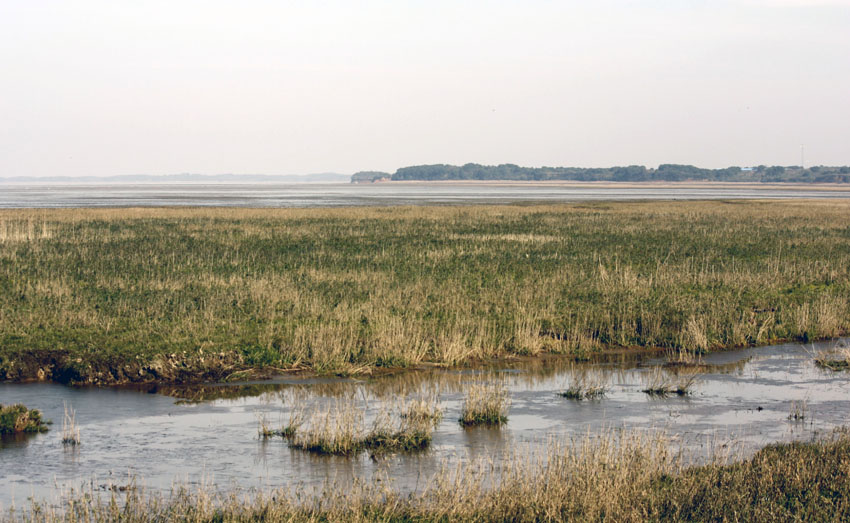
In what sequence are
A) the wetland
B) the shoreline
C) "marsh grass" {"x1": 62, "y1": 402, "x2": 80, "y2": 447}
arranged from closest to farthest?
1. the wetland
2. "marsh grass" {"x1": 62, "y1": 402, "x2": 80, "y2": 447}
3. the shoreline

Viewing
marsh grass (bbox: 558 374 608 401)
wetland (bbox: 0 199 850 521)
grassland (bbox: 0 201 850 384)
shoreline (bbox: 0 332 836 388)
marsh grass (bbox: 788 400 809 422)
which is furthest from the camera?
grassland (bbox: 0 201 850 384)

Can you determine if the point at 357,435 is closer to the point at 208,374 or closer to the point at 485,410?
the point at 485,410

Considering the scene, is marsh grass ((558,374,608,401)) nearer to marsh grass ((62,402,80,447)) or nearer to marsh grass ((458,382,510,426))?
marsh grass ((458,382,510,426))

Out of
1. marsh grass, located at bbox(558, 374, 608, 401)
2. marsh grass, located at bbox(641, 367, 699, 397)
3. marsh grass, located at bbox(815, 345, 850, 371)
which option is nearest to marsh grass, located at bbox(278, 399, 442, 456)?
marsh grass, located at bbox(558, 374, 608, 401)

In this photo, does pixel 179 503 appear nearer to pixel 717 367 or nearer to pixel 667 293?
pixel 717 367

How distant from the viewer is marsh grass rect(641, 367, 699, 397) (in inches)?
673

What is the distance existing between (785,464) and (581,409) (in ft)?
16.1

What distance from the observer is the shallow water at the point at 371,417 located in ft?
39.1

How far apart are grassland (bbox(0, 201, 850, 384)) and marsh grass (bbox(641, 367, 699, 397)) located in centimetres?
275

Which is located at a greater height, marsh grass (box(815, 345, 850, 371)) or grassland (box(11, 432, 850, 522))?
grassland (box(11, 432, 850, 522))

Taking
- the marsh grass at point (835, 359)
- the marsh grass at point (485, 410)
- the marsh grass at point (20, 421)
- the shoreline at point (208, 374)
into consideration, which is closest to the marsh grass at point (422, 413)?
the marsh grass at point (485, 410)

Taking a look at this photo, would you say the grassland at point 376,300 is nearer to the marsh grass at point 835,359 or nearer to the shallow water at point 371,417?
the shallow water at point 371,417

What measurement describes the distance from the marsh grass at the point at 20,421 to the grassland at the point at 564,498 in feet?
12.8

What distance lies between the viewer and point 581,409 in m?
15.7
